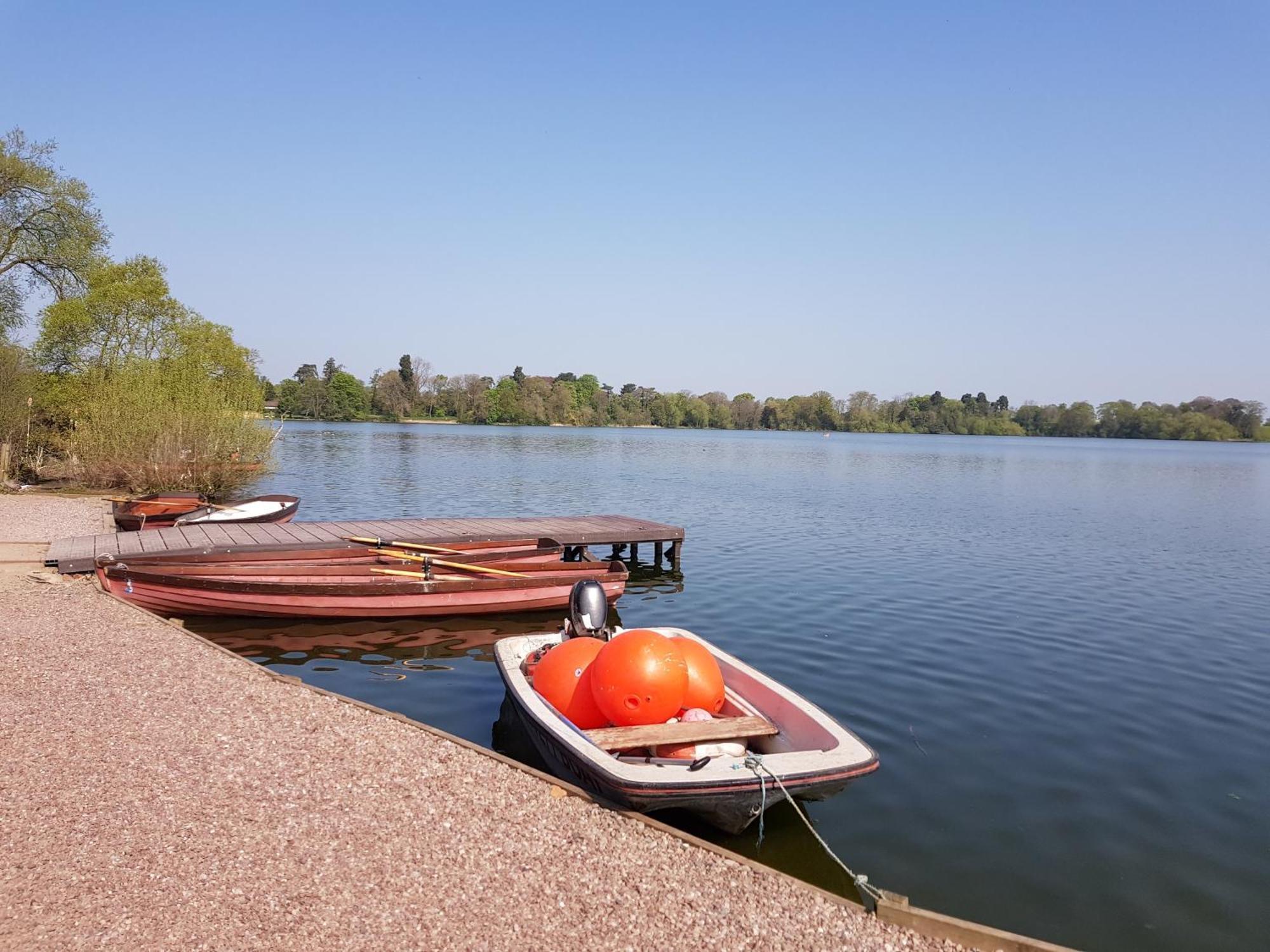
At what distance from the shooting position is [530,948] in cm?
446

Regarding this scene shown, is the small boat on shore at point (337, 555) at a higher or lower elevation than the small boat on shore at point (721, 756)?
higher

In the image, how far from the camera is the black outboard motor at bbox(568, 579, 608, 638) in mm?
9617

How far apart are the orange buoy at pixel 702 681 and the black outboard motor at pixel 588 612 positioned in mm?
1786

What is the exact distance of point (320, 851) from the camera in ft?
17.5

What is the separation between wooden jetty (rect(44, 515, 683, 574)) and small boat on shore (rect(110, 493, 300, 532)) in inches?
36.1

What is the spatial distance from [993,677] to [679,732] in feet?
20.4

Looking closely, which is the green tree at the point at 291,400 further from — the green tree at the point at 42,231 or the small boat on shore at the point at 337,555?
the small boat on shore at the point at 337,555

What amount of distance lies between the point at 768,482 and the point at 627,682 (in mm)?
35566

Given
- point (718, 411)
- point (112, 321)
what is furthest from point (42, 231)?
point (718, 411)

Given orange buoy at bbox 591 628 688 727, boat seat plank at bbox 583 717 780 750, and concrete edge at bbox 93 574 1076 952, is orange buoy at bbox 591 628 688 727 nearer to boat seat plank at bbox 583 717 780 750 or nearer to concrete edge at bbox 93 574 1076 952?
boat seat plank at bbox 583 717 780 750

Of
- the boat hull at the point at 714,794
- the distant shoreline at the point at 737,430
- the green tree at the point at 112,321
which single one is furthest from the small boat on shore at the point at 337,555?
the distant shoreline at the point at 737,430

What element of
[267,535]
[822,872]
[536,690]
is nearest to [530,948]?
[822,872]

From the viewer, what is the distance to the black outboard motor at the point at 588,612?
962cm

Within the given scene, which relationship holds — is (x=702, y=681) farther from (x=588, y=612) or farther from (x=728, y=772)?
(x=588, y=612)
